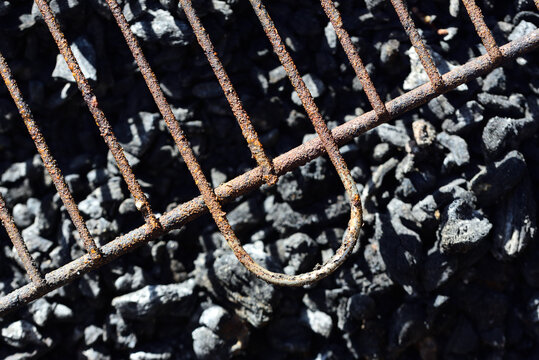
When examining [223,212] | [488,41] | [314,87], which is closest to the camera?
[223,212]

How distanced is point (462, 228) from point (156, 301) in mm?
1168

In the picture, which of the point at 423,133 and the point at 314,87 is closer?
the point at 423,133

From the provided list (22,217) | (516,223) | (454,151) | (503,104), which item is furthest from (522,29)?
(22,217)

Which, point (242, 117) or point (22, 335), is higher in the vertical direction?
point (242, 117)

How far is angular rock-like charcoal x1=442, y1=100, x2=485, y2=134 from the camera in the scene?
1.95m

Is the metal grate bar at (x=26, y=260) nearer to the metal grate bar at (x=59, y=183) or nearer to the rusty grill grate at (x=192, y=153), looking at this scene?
the rusty grill grate at (x=192, y=153)

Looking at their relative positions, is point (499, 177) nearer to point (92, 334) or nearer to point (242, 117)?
point (242, 117)

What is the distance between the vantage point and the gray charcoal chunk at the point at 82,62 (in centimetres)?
198

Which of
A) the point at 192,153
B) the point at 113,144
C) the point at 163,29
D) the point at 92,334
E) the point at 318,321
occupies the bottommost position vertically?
the point at 318,321

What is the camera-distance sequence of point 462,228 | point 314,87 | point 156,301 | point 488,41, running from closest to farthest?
1. point 488,41
2. point 462,228
3. point 156,301
4. point 314,87

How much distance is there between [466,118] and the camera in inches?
77.1

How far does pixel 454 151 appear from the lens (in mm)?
1958

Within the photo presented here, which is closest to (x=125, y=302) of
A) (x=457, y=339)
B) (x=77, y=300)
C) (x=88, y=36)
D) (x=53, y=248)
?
(x=77, y=300)

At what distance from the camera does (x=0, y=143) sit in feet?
6.76
